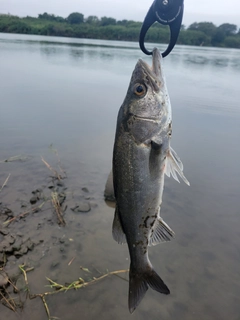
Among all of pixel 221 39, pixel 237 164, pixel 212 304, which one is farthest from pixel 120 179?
pixel 221 39

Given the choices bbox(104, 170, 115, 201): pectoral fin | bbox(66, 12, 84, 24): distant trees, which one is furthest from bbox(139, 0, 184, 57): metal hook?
bbox(66, 12, 84, 24): distant trees

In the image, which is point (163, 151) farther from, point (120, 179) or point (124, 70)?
point (124, 70)

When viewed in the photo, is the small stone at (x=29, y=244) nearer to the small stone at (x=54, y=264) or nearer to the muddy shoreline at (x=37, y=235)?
the muddy shoreline at (x=37, y=235)

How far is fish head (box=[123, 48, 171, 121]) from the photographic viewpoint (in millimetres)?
2465

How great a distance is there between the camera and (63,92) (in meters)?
15.9

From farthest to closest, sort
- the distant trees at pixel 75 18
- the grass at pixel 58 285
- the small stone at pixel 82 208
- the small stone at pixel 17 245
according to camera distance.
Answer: the distant trees at pixel 75 18, the small stone at pixel 82 208, the small stone at pixel 17 245, the grass at pixel 58 285

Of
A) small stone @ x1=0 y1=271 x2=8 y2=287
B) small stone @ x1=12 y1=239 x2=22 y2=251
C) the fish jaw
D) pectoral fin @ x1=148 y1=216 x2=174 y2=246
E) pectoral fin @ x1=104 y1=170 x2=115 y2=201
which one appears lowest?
small stone @ x1=12 y1=239 x2=22 y2=251

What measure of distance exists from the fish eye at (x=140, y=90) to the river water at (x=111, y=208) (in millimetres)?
2950

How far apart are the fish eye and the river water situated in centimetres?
295

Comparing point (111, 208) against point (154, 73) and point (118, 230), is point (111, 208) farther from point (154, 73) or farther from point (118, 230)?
point (154, 73)

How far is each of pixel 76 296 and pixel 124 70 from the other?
73.9 feet

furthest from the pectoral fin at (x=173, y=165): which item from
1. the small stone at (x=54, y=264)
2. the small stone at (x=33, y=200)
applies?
the small stone at (x=33, y=200)

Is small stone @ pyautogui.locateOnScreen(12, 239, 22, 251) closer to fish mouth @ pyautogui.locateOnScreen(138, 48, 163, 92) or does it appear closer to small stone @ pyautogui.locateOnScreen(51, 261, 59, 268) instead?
small stone @ pyautogui.locateOnScreen(51, 261, 59, 268)

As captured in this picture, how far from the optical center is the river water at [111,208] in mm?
4012
